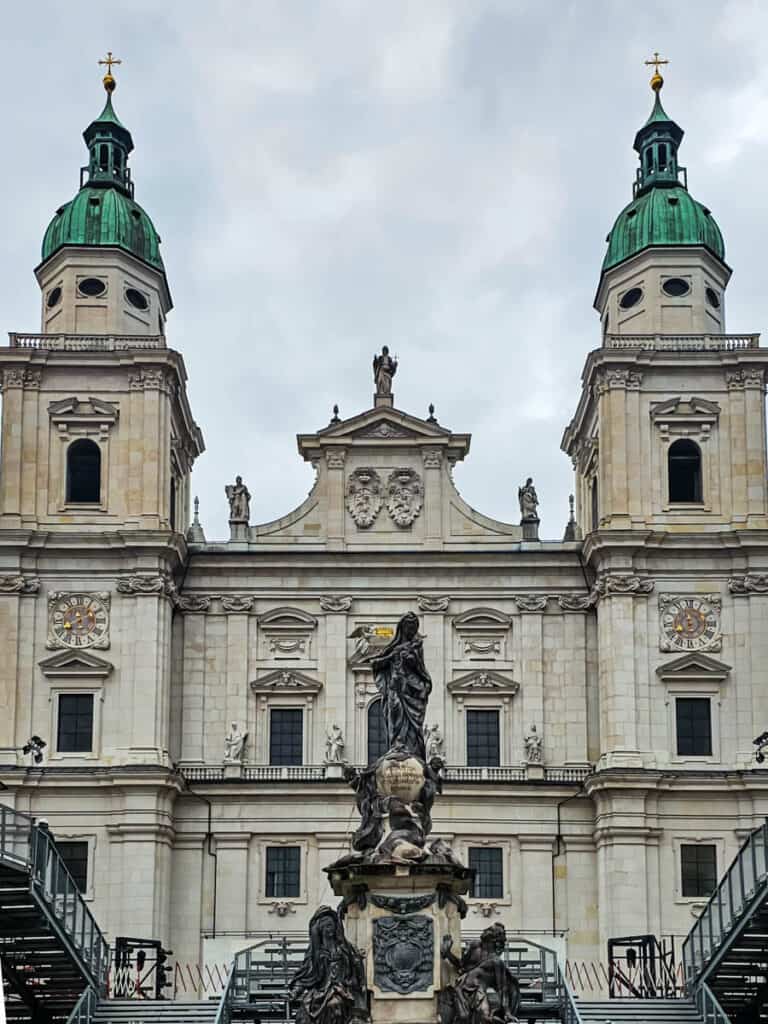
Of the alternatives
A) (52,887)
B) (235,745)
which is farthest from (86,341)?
(52,887)

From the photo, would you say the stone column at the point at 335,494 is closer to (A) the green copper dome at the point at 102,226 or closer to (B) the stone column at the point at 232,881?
(A) the green copper dome at the point at 102,226

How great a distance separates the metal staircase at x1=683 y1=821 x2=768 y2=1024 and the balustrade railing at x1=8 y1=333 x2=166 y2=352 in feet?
83.1

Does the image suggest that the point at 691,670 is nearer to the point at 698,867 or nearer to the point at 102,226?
the point at 698,867

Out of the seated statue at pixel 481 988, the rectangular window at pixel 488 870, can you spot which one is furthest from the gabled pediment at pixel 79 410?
the seated statue at pixel 481 988

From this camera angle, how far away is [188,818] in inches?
2299

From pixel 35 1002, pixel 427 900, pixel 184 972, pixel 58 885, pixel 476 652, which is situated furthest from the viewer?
pixel 476 652

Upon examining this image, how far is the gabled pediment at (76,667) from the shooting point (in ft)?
192

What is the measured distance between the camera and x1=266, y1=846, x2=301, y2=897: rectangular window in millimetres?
57969

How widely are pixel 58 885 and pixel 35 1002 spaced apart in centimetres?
612

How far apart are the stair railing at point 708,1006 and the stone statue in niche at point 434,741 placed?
16.6 m

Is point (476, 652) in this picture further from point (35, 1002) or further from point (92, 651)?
point (35, 1002)

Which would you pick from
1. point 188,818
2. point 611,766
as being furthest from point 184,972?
point 611,766

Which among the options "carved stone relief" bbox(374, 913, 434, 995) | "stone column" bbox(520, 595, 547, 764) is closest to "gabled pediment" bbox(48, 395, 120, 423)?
"stone column" bbox(520, 595, 547, 764)

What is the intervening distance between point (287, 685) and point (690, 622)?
11495 millimetres
